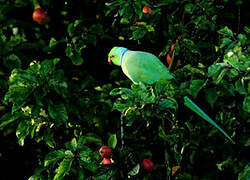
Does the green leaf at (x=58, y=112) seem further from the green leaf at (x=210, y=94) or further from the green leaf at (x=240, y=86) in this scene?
the green leaf at (x=240, y=86)

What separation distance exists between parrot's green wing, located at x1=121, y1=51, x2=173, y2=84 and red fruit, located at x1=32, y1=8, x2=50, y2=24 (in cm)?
82

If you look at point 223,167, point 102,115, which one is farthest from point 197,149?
point 102,115

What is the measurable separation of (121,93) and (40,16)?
3.81 ft

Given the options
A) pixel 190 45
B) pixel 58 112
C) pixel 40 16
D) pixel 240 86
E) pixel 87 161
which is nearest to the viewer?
pixel 240 86

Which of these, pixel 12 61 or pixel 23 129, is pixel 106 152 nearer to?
pixel 23 129

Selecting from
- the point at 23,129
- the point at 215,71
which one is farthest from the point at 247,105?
the point at 23,129

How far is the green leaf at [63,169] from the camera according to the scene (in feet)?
4.34

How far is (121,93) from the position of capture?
1.44m

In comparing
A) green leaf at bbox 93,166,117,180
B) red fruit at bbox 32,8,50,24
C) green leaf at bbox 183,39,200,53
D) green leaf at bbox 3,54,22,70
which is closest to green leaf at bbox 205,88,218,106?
green leaf at bbox 183,39,200,53

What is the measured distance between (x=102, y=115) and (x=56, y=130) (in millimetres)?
Answer: 378

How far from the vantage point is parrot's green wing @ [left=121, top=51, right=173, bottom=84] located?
177 cm

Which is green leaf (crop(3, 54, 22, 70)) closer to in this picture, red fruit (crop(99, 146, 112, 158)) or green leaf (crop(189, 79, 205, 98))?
red fruit (crop(99, 146, 112, 158))

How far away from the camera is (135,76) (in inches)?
72.5

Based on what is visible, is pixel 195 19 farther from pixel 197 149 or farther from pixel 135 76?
pixel 197 149
